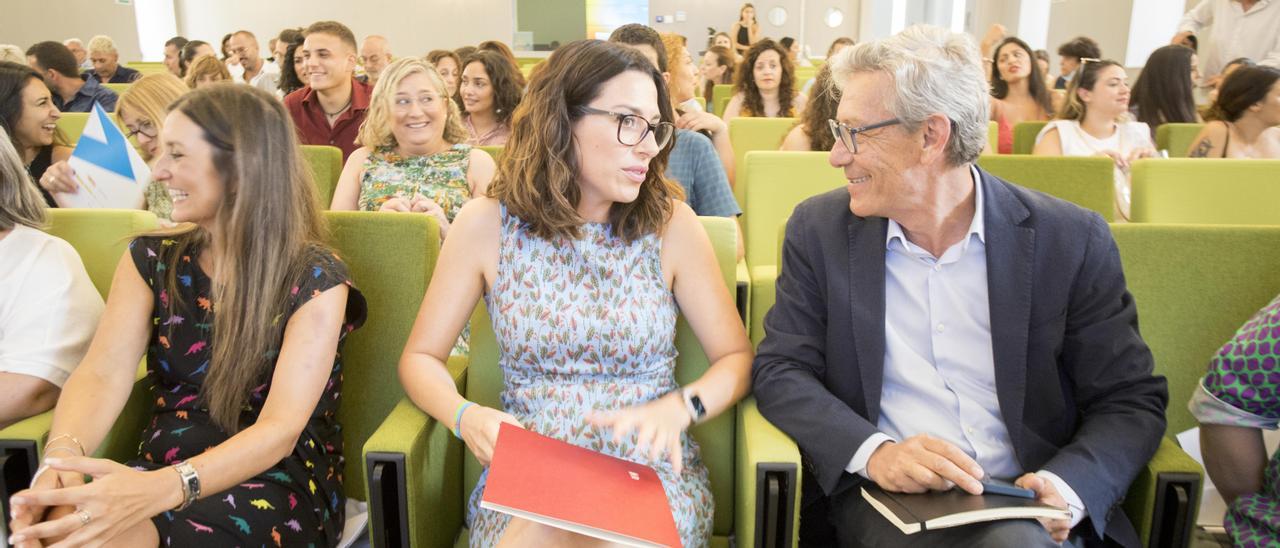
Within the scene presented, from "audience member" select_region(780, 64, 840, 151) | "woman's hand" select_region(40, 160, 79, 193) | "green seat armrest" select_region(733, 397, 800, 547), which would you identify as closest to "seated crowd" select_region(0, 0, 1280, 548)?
"green seat armrest" select_region(733, 397, 800, 547)

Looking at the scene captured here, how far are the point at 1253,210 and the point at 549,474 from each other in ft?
8.45

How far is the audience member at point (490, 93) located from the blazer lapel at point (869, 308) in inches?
99.7

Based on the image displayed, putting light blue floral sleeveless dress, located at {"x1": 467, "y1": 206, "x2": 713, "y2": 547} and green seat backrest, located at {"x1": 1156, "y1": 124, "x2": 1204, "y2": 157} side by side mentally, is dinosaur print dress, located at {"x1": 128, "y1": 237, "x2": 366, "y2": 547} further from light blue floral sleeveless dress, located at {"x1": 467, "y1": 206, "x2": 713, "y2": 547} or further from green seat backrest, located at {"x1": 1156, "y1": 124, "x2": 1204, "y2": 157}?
green seat backrest, located at {"x1": 1156, "y1": 124, "x2": 1204, "y2": 157}

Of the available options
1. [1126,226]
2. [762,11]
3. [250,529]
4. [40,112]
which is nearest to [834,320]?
[1126,226]

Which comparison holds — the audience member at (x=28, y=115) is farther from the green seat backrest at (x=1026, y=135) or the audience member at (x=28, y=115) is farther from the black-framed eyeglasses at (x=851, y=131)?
the green seat backrest at (x=1026, y=135)

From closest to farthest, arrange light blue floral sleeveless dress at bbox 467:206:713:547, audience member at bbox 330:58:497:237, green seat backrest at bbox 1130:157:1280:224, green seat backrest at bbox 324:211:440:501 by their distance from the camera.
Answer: light blue floral sleeveless dress at bbox 467:206:713:547 < green seat backrest at bbox 324:211:440:501 < green seat backrest at bbox 1130:157:1280:224 < audience member at bbox 330:58:497:237

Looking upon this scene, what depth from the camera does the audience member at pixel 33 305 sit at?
5.46ft

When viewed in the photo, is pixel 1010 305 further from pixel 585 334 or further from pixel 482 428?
pixel 482 428

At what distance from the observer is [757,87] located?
199 inches

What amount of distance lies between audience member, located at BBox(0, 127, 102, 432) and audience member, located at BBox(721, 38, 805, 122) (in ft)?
12.4

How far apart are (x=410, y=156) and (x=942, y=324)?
1.96 meters

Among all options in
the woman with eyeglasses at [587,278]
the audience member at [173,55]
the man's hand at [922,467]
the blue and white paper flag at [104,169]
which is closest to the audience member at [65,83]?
the audience member at [173,55]

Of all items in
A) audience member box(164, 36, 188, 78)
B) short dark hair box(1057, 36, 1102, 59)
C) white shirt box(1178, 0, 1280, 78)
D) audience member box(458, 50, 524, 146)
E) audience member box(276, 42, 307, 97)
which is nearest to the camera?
audience member box(458, 50, 524, 146)

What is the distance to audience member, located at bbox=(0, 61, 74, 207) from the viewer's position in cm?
291
